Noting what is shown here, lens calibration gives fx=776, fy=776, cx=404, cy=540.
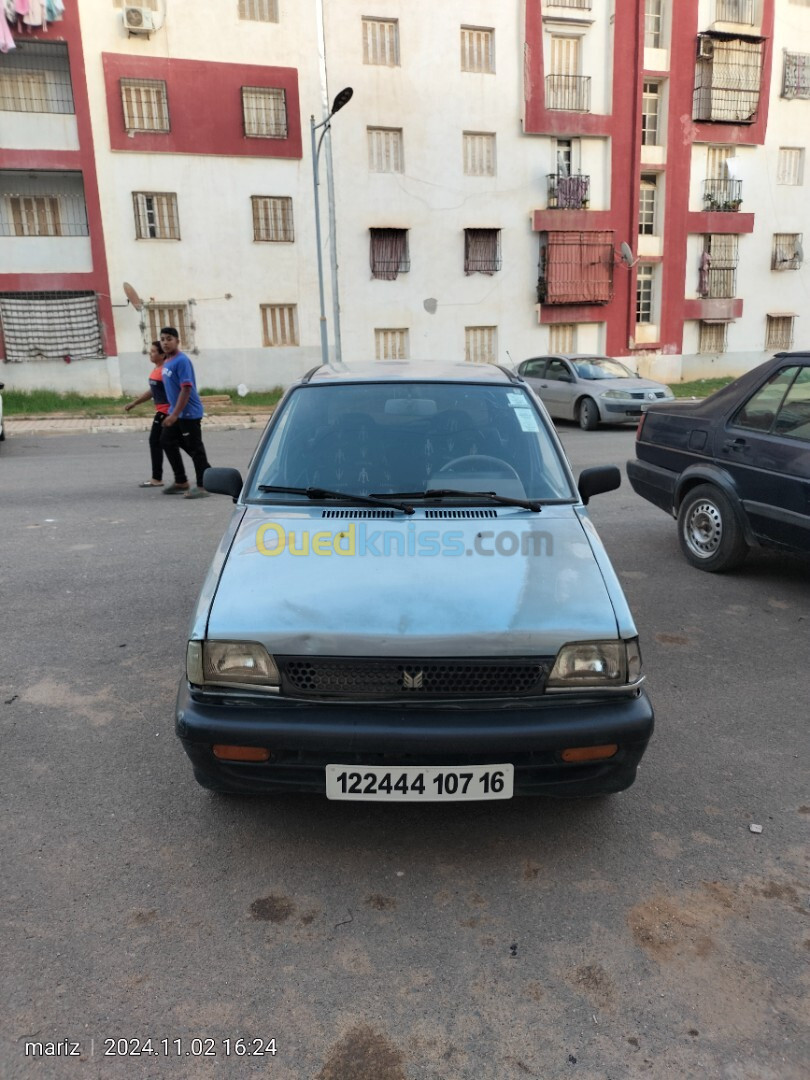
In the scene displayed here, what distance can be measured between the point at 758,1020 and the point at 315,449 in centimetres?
275

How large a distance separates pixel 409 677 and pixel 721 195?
96.9ft

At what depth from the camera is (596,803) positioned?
309cm

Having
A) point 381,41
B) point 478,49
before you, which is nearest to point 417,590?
point 381,41

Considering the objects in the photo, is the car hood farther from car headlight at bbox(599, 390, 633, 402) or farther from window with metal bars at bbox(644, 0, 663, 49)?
window with metal bars at bbox(644, 0, 663, 49)

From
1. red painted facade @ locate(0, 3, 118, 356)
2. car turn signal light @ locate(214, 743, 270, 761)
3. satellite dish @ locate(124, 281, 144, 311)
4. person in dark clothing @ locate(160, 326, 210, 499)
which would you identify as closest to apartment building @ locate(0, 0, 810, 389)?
red painted facade @ locate(0, 3, 118, 356)

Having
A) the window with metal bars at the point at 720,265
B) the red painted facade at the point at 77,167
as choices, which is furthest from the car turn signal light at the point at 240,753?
the window with metal bars at the point at 720,265

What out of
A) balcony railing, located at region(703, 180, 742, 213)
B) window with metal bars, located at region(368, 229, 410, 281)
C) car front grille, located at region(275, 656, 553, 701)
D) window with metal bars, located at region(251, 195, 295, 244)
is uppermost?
balcony railing, located at region(703, 180, 742, 213)

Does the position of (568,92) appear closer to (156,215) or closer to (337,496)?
(156,215)

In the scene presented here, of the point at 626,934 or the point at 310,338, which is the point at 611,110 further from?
the point at 626,934

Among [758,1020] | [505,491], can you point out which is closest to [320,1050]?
[758,1020]

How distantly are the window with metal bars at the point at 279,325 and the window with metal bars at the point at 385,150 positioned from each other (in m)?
4.88

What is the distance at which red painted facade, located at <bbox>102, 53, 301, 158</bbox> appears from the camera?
68.5 ft

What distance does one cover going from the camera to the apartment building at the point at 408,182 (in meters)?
21.1

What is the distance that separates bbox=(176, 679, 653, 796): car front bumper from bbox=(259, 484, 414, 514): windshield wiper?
1.03 metres
